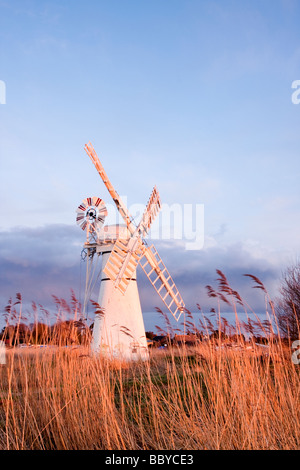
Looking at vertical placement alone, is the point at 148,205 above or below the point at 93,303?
above

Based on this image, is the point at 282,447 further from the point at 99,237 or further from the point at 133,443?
the point at 99,237

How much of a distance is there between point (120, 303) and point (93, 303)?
9852mm

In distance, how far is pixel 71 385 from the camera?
4586 millimetres

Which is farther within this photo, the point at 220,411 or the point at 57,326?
the point at 57,326

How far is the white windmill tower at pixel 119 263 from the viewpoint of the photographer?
590 inches

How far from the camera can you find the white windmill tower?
1498 centimetres

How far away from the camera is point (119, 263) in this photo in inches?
592

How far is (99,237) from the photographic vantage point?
51.4 ft
